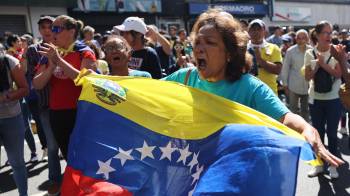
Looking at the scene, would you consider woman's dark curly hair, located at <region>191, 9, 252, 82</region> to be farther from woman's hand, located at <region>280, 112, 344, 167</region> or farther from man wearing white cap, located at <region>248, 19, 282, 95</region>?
man wearing white cap, located at <region>248, 19, 282, 95</region>

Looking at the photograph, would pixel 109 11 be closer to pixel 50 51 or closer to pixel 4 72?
pixel 4 72

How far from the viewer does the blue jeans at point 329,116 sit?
195 inches

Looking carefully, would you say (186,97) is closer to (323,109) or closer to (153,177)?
(153,177)

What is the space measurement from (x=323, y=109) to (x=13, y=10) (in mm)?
17796

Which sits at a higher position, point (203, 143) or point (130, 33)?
point (130, 33)

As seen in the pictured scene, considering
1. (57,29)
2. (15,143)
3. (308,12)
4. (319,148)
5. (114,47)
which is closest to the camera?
(319,148)

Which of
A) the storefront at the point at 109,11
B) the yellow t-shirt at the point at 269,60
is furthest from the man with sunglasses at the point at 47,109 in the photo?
the storefront at the point at 109,11

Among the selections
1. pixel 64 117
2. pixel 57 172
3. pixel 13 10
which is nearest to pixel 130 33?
pixel 64 117

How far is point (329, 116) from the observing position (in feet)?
16.3

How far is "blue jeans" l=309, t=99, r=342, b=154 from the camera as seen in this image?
4.96m

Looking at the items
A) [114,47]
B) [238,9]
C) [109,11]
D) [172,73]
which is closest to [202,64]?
[172,73]

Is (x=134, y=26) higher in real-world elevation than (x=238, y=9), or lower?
higher

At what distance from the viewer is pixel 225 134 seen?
1.97 meters

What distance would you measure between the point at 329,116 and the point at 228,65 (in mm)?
3171
